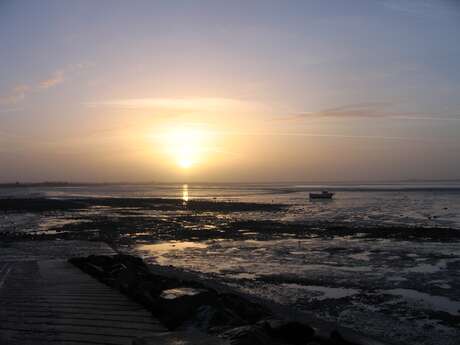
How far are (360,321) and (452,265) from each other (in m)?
8.10

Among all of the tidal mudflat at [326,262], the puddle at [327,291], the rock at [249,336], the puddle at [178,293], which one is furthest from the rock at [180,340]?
the puddle at [327,291]

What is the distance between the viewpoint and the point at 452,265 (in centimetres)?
1598

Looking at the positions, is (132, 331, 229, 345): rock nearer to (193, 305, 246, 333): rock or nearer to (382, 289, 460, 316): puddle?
(193, 305, 246, 333): rock

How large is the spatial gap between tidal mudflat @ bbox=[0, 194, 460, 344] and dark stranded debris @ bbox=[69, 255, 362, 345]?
86.8 inches

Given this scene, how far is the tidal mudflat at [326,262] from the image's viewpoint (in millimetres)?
9984

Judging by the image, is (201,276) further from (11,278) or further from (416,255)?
(416,255)

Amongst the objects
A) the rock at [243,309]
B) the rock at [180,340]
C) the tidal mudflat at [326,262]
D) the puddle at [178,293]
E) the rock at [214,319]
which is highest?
the rock at [180,340]

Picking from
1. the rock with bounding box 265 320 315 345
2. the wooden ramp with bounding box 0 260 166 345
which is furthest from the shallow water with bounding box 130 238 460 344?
the wooden ramp with bounding box 0 260 166 345

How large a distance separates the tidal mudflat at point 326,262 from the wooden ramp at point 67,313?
3.90m

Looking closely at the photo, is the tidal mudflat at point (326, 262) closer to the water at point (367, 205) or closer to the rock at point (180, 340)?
the rock at point (180, 340)

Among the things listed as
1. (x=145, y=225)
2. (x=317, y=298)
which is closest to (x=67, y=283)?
(x=317, y=298)

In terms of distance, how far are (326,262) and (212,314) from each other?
380 inches

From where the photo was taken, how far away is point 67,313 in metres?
7.95

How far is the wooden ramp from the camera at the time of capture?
21.9ft
